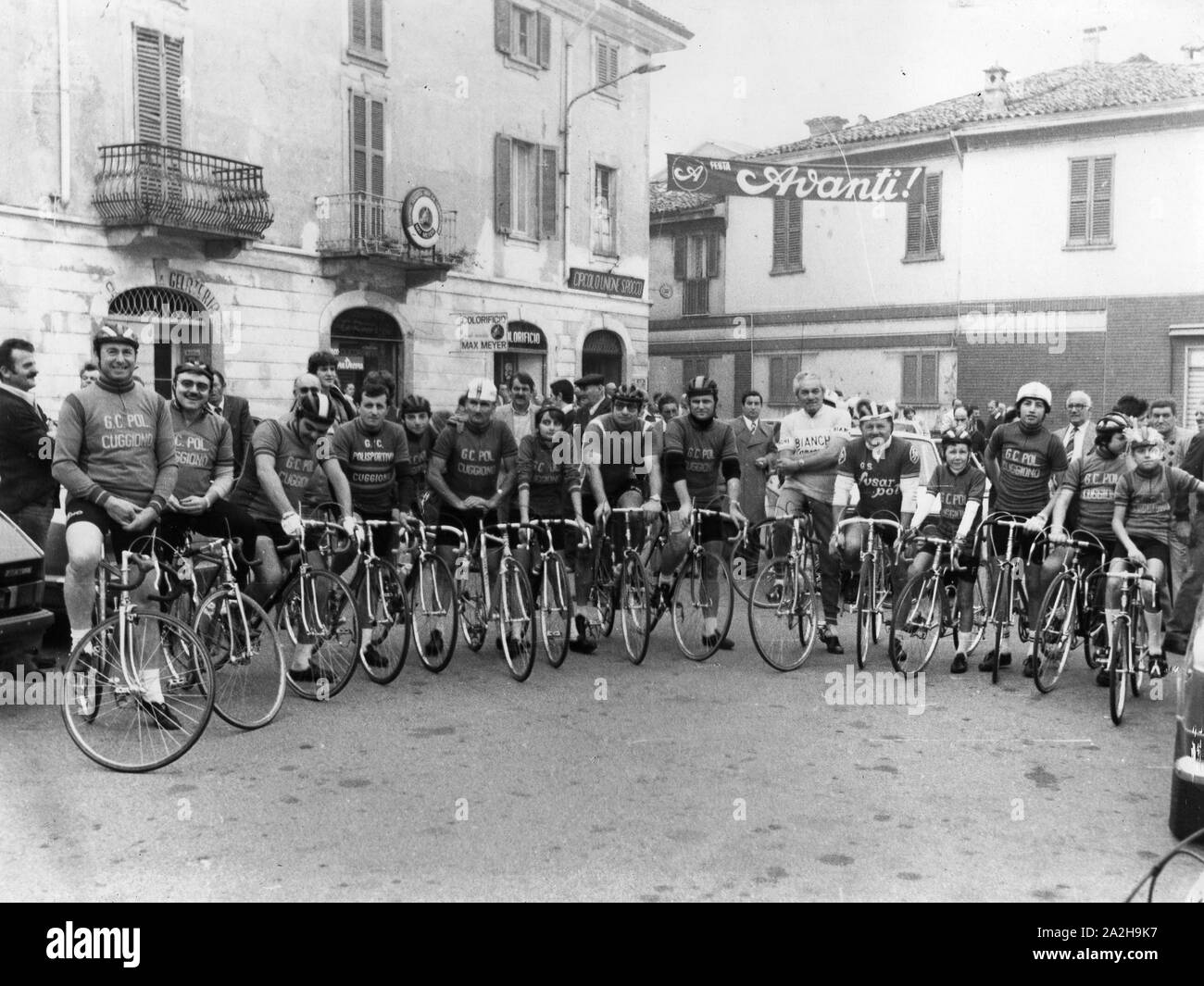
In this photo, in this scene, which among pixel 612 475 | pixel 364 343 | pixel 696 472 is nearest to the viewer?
pixel 696 472

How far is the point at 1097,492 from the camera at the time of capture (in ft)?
26.7

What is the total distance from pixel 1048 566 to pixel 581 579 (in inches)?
127

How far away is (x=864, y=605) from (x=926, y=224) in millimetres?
22477

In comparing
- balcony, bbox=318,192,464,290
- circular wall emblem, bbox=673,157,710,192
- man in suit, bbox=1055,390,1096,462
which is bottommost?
man in suit, bbox=1055,390,1096,462

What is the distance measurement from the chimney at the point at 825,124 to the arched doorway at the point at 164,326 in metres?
18.8

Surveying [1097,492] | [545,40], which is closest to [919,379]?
[545,40]

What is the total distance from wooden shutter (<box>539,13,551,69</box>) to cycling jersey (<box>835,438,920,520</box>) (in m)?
15.9

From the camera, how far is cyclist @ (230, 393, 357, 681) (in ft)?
24.8

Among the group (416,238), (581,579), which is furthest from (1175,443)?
(416,238)

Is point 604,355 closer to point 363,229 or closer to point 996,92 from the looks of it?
point 363,229

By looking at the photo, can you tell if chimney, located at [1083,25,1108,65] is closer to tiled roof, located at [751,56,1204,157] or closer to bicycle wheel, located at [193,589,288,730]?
tiled roof, located at [751,56,1204,157]

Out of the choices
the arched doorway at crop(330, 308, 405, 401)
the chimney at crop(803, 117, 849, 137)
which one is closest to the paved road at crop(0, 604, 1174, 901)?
the arched doorway at crop(330, 308, 405, 401)
